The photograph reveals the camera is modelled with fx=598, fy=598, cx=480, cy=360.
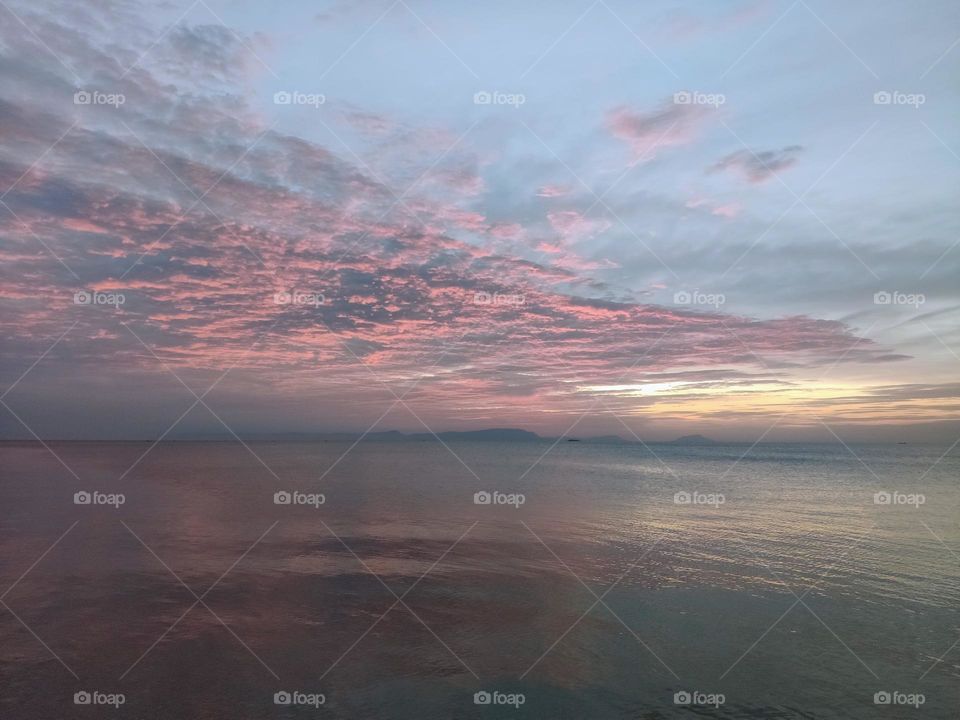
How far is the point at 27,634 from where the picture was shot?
1434 centimetres

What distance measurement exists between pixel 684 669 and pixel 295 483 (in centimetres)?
4240

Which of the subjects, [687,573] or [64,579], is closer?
[64,579]

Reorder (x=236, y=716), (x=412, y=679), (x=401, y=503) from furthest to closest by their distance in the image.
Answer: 1. (x=401, y=503)
2. (x=412, y=679)
3. (x=236, y=716)

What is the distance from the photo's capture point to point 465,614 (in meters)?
16.4

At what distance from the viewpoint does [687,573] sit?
21.6m

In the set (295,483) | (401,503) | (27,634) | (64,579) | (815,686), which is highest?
(295,483)

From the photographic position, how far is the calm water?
477 inches

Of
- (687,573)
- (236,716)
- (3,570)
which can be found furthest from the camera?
(687,573)

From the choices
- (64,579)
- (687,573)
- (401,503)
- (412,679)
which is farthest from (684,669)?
(401,503)

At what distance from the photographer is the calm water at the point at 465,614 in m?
12.1

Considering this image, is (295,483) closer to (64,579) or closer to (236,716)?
(64,579)

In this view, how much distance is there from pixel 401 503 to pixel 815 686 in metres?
28.0

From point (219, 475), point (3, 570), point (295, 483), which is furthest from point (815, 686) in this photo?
point (219, 475)

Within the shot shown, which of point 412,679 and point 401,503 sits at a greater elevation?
point 401,503
